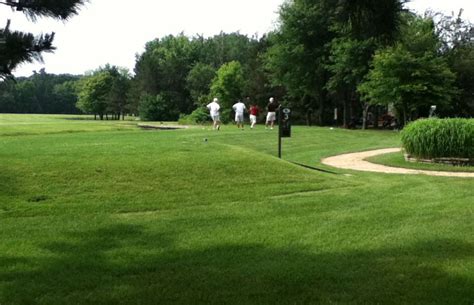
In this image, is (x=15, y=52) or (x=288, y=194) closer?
(x=15, y=52)

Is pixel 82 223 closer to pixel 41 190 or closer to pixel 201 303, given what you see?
pixel 41 190

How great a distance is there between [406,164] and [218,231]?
10.2m

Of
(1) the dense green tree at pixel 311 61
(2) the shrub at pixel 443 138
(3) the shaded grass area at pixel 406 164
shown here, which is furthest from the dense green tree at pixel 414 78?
(2) the shrub at pixel 443 138

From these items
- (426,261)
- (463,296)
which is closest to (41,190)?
(426,261)

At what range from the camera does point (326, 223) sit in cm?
741

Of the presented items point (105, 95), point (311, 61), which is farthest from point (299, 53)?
point (105, 95)

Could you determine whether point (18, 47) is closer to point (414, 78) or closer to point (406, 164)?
point (406, 164)

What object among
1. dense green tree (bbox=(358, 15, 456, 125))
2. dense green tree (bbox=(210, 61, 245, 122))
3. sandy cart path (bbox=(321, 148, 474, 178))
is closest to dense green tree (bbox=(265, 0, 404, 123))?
dense green tree (bbox=(358, 15, 456, 125))

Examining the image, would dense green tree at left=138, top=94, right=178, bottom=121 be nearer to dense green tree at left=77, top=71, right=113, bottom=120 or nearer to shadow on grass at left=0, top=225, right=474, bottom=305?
dense green tree at left=77, top=71, right=113, bottom=120

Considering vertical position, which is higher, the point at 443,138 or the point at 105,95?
the point at 105,95

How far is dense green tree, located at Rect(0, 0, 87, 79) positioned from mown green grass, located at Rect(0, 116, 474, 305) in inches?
76.8

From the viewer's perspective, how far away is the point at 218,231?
6996 mm

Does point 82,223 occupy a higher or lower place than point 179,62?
lower

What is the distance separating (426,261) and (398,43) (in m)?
2.18
